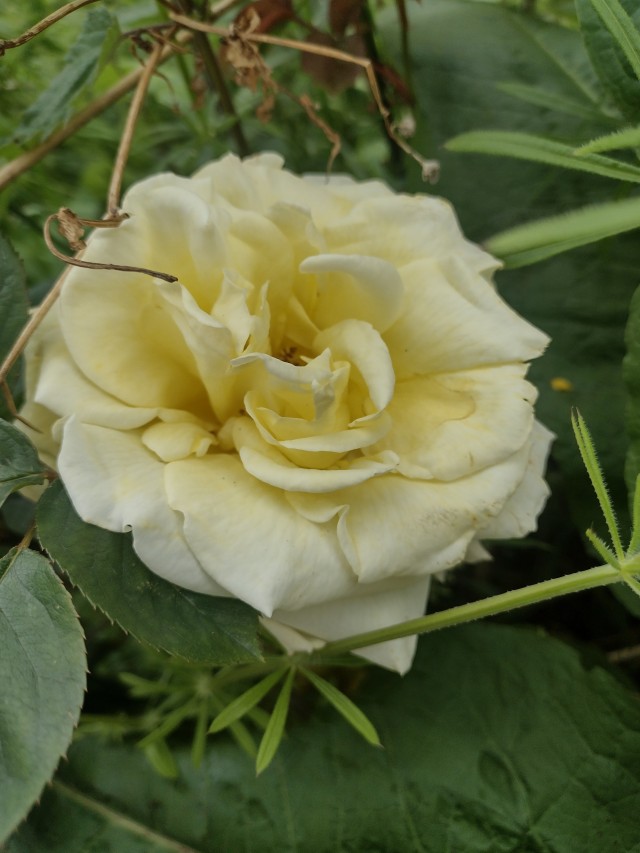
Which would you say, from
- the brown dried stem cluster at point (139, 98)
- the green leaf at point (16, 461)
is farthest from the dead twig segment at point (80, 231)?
the green leaf at point (16, 461)

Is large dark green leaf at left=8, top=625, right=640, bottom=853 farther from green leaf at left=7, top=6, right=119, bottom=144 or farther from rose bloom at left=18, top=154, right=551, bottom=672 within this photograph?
green leaf at left=7, top=6, right=119, bottom=144

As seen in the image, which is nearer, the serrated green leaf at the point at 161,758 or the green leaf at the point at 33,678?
the green leaf at the point at 33,678

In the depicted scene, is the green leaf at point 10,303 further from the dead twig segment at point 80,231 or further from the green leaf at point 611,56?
the green leaf at point 611,56

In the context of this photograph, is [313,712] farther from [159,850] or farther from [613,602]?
[613,602]

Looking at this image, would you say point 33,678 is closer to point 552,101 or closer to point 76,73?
point 76,73

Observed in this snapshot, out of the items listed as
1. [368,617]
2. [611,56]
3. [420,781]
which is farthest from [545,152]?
[420,781]

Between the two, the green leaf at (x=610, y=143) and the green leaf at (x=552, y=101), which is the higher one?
the green leaf at (x=610, y=143)

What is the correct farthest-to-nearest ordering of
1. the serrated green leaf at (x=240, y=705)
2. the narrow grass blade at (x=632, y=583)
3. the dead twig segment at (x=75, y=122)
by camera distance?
1. the dead twig segment at (x=75, y=122)
2. the serrated green leaf at (x=240, y=705)
3. the narrow grass blade at (x=632, y=583)

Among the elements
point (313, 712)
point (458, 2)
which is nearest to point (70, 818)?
point (313, 712)
